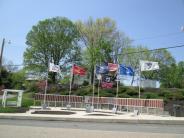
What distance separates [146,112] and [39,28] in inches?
1477

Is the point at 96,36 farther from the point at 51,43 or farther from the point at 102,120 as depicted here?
the point at 102,120

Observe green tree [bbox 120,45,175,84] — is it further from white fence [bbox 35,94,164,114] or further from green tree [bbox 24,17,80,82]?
white fence [bbox 35,94,164,114]

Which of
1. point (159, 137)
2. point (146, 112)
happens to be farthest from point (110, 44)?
point (159, 137)

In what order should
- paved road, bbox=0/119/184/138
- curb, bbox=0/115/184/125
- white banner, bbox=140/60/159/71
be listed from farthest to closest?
1. white banner, bbox=140/60/159/71
2. curb, bbox=0/115/184/125
3. paved road, bbox=0/119/184/138

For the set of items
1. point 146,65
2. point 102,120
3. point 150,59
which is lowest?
point 102,120

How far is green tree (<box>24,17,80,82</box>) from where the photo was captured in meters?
69.2

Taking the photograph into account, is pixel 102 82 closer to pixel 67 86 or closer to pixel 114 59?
pixel 67 86

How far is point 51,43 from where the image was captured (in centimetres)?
6950

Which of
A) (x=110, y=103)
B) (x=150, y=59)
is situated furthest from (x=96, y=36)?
(x=110, y=103)

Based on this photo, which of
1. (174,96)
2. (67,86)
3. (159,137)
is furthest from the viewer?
(67,86)

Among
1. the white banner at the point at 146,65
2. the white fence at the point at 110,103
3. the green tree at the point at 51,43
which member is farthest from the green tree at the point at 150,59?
the white banner at the point at 146,65

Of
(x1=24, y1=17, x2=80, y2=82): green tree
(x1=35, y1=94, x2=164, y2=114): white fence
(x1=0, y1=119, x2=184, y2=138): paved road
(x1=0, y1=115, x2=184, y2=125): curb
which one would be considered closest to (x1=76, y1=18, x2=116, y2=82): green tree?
(x1=24, y1=17, x2=80, y2=82): green tree

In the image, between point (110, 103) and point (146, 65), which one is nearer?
point (146, 65)

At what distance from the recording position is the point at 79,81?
71.7 metres
